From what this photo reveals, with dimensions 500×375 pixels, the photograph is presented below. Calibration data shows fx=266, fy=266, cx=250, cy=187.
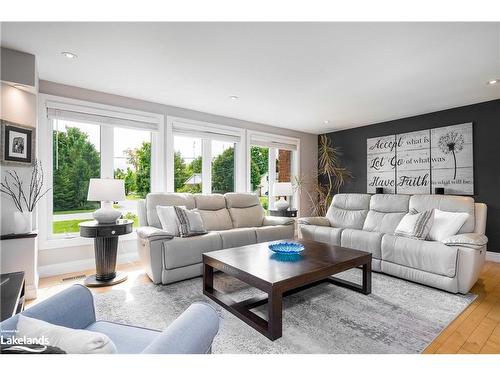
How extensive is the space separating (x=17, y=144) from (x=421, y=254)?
4.40 m

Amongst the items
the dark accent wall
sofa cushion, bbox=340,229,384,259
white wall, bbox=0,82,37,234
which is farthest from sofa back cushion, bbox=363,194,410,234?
white wall, bbox=0,82,37,234

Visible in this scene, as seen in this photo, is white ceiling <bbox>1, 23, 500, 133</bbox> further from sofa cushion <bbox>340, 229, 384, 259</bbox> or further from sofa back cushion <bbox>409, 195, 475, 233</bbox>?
sofa cushion <bbox>340, 229, 384, 259</bbox>

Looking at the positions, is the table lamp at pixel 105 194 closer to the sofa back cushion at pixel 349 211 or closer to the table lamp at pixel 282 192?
the table lamp at pixel 282 192

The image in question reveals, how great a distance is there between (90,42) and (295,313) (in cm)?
301

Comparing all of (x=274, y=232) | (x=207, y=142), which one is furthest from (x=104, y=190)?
(x=274, y=232)

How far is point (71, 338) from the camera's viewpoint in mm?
804

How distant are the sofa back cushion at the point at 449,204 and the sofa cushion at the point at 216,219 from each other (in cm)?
261

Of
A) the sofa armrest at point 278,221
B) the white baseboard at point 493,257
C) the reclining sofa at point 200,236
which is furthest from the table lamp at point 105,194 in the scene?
the white baseboard at point 493,257

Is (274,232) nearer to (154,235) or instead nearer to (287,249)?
(287,249)

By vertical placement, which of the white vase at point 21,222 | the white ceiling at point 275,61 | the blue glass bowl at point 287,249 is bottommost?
the blue glass bowl at point 287,249

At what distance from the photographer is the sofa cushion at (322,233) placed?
3.82 meters

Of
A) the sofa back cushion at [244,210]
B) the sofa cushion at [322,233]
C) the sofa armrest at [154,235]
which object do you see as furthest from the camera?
the sofa back cushion at [244,210]

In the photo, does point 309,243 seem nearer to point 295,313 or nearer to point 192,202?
point 295,313

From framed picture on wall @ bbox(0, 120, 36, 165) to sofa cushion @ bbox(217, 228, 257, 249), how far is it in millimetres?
2278
